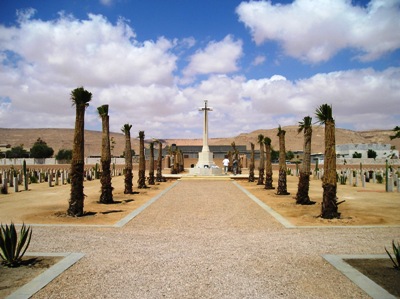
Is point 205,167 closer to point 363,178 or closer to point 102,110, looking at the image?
point 363,178

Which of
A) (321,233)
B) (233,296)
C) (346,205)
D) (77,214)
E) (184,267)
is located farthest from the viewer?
(346,205)

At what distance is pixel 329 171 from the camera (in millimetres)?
11492

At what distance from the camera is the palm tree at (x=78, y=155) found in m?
11.8

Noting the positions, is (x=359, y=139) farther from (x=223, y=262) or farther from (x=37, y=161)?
(x=223, y=262)

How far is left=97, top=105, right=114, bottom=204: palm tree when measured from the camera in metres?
15.3

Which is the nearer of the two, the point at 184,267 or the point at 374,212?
the point at 184,267

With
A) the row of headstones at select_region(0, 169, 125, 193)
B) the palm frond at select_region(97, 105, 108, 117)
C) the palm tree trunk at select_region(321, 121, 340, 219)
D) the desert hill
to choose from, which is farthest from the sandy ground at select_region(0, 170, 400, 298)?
the desert hill

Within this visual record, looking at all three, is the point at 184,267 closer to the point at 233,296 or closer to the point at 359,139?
the point at 233,296

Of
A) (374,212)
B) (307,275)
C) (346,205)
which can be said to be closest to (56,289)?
(307,275)

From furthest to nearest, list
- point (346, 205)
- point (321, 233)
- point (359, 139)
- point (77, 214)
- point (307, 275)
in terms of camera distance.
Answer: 1. point (359, 139)
2. point (346, 205)
3. point (77, 214)
4. point (321, 233)
5. point (307, 275)

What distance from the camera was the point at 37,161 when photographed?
62000mm

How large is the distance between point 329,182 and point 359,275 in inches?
247

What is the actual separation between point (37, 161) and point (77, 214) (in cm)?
5631

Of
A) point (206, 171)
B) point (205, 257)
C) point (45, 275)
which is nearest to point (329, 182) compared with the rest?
point (205, 257)
